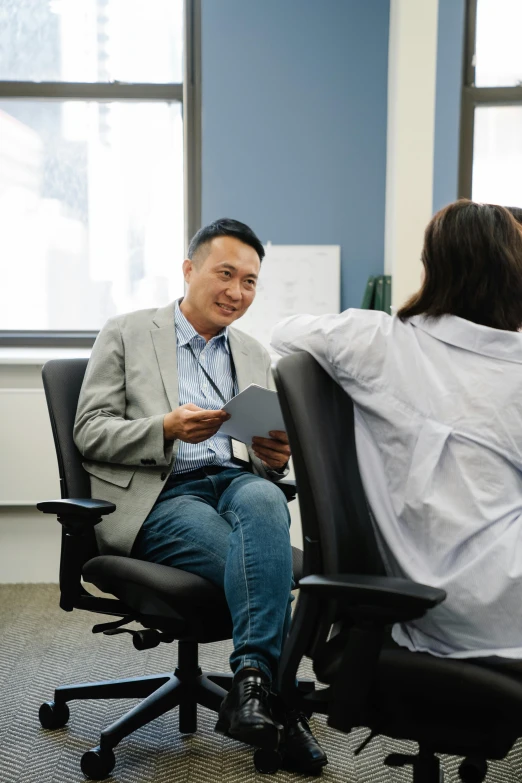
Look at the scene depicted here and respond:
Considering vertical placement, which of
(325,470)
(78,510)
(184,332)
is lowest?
(78,510)

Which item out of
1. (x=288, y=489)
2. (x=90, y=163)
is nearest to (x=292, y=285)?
(x=90, y=163)

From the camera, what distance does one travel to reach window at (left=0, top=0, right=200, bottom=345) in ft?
11.3

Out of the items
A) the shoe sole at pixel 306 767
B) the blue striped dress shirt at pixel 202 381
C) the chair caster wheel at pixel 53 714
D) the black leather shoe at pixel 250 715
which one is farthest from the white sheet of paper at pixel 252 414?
the chair caster wheel at pixel 53 714

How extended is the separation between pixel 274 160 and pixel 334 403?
220cm

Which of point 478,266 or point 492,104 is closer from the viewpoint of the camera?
point 478,266

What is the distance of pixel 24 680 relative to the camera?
2.29m

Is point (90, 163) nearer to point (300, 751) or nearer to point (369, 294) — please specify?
point (369, 294)

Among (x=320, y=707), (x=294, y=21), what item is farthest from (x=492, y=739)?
(x=294, y=21)

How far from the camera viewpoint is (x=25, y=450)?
3146 mm

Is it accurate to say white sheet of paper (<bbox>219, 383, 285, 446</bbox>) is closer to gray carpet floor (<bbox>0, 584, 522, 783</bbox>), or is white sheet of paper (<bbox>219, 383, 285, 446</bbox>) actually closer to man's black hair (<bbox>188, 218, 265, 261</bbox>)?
man's black hair (<bbox>188, 218, 265, 261</bbox>)

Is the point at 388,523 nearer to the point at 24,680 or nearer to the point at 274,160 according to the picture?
the point at 24,680

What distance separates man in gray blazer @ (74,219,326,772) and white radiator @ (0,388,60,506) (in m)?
1.23

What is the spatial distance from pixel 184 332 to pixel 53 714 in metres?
1.01

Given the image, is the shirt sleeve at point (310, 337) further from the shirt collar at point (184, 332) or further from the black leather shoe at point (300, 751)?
the black leather shoe at point (300, 751)
